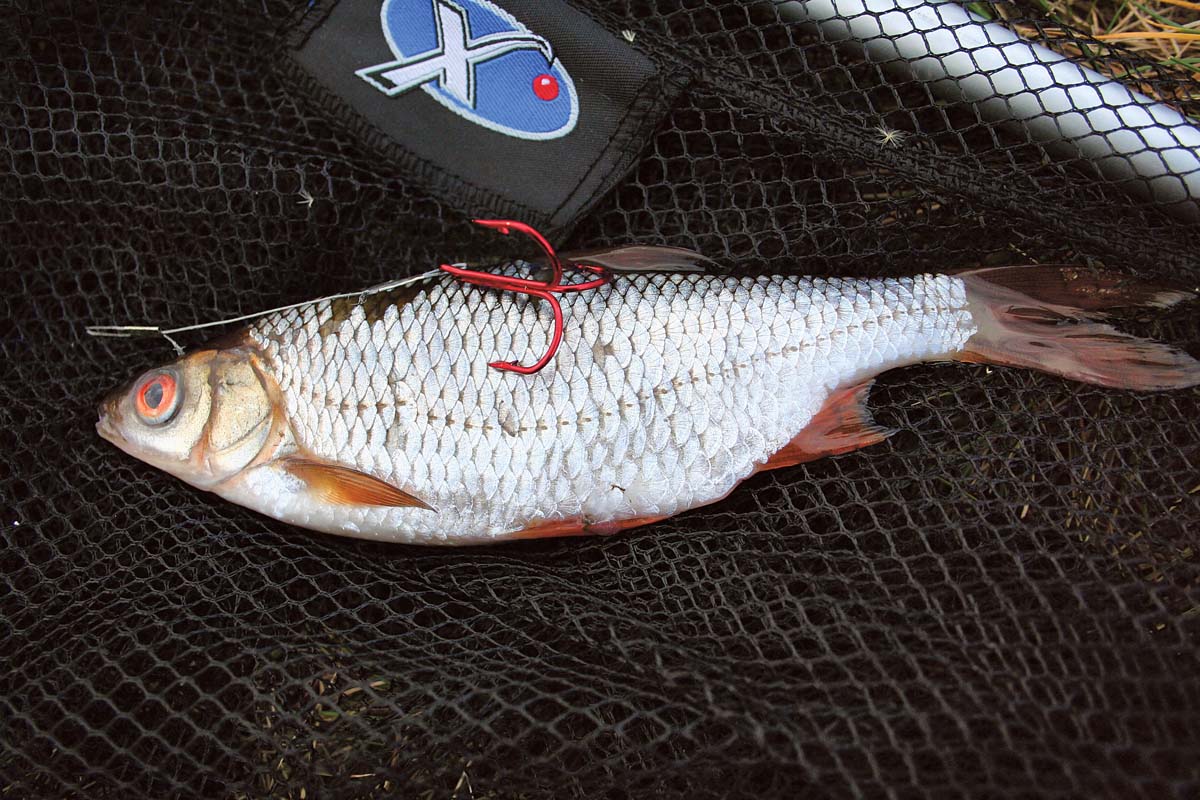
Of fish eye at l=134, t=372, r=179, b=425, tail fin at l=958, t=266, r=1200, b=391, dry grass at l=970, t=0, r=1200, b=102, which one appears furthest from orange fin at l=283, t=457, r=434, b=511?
dry grass at l=970, t=0, r=1200, b=102

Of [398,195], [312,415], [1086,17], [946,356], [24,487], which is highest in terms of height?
[1086,17]

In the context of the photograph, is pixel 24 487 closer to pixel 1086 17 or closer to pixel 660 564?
pixel 660 564

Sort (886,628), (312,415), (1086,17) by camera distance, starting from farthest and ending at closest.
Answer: (1086,17) < (312,415) < (886,628)

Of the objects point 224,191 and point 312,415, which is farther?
point 224,191

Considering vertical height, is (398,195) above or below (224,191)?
above

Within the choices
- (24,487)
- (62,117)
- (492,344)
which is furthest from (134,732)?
(62,117)

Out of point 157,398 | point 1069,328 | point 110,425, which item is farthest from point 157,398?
point 1069,328

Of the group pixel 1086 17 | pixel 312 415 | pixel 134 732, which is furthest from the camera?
pixel 1086 17

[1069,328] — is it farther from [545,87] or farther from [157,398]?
[157,398]
